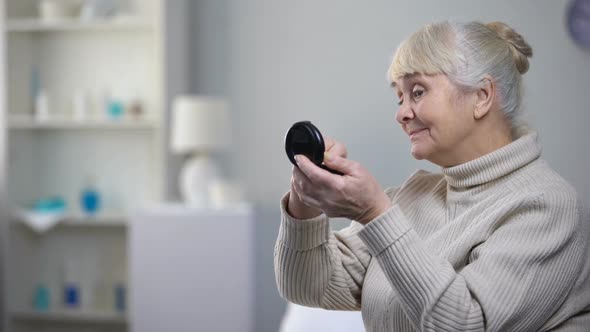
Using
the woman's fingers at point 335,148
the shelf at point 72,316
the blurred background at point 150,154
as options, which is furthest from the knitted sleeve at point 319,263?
the shelf at point 72,316

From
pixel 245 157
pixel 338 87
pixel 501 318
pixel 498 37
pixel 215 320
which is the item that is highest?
pixel 498 37

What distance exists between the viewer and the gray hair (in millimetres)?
1088

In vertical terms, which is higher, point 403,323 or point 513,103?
point 513,103

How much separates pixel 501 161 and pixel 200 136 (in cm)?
205

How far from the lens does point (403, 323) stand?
111 cm

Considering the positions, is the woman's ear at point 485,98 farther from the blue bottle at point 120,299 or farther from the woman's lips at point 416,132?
the blue bottle at point 120,299

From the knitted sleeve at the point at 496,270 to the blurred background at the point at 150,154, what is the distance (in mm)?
1477

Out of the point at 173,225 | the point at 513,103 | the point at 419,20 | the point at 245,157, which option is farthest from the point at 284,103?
the point at 513,103

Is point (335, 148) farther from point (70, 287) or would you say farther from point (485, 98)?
point (70, 287)

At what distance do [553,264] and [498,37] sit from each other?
12.9 inches

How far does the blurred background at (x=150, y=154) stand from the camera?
300 centimetres

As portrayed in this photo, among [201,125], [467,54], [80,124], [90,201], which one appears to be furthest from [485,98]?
[90,201]

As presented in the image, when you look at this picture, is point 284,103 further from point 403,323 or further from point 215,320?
point 403,323

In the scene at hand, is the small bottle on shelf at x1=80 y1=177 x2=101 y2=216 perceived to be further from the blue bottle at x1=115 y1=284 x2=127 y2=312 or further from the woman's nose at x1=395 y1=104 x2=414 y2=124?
the woman's nose at x1=395 y1=104 x2=414 y2=124
